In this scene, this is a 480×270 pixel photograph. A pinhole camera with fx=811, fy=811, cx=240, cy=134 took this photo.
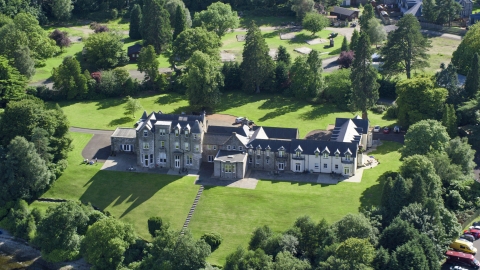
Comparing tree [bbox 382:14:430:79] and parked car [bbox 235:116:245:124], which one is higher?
tree [bbox 382:14:430:79]

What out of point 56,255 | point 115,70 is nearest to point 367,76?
point 115,70

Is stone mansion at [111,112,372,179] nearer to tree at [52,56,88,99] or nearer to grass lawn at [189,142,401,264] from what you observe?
grass lawn at [189,142,401,264]

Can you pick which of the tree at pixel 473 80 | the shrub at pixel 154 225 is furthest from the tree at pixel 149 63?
the tree at pixel 473 80

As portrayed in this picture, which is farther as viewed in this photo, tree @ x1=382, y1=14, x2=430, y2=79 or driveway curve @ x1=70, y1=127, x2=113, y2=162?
tree @ x1=382, y1=14, x2=430, y2=79

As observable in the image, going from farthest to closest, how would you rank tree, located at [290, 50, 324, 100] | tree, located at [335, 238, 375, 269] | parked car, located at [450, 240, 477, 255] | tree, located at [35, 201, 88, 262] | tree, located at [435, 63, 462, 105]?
tree, located at [290, 50, 324, 100]
tree, located at [435, 63, 462, 105]
tree, located at [35, 201, 88, 262]
parked car, located at [450, 240, 477, 255]
tree, located at [335, 238, 375, 269]

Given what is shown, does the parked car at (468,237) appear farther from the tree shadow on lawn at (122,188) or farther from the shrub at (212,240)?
the tree shadow on lawn at (122,188)

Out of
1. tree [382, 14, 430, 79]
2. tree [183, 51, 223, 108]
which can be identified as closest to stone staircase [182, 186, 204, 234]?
tree [183, 51, 223, 108]

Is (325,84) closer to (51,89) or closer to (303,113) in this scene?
(303,113)
